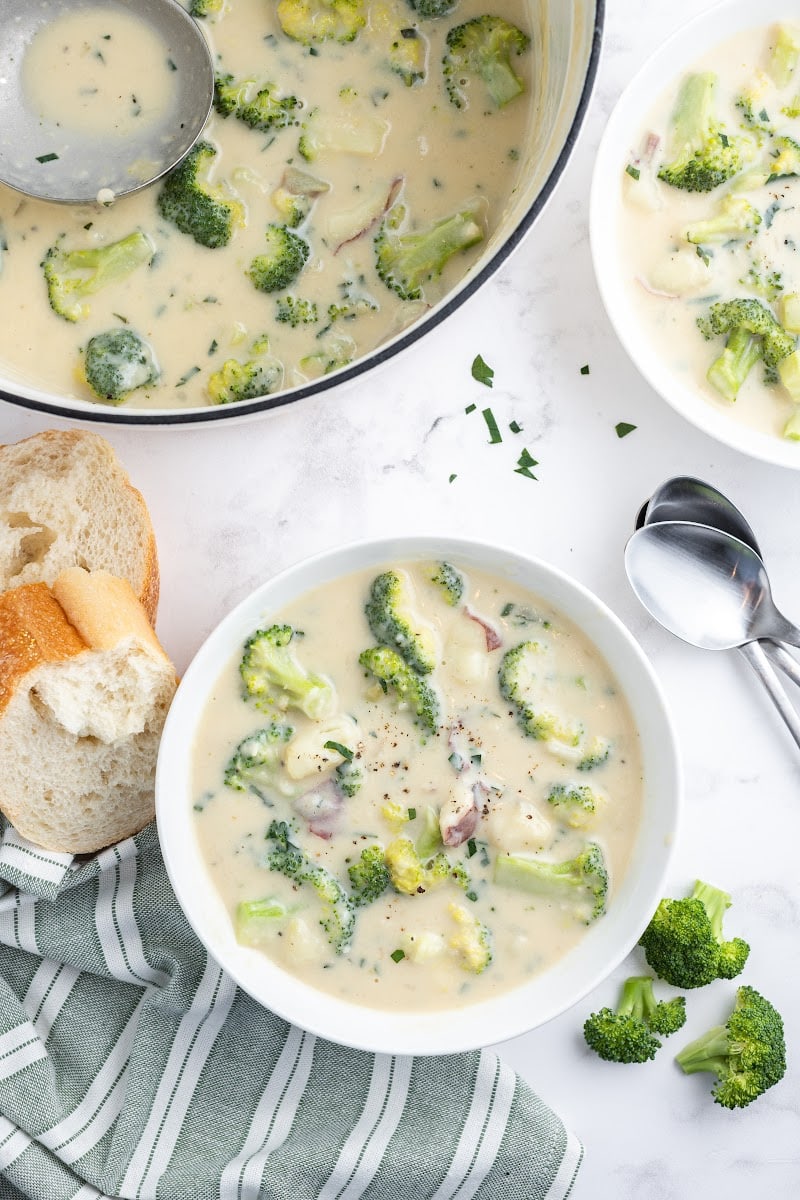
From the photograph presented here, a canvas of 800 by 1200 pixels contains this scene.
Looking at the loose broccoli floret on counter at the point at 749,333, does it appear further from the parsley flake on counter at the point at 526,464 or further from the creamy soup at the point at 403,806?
the creamy soup at the point at 403,806

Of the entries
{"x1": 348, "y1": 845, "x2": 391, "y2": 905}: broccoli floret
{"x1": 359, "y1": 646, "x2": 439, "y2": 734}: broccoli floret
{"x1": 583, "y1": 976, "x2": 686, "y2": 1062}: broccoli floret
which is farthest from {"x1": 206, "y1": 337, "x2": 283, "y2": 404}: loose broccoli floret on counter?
{"x1": 583, "y1": 976, "x2": 686, "y2": 1062}: broccoli floret

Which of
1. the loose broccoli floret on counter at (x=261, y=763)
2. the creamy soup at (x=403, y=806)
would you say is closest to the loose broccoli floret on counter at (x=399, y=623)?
the creamy soup at (x=403, y=806)

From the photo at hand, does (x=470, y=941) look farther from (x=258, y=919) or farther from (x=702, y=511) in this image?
(x=702, y=511)

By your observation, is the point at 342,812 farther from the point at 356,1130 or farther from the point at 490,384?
the point at 490,384

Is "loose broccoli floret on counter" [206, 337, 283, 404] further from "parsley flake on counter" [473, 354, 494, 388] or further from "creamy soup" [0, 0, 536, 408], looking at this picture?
"parsley flake on counter" [473, 354, 494, 388]

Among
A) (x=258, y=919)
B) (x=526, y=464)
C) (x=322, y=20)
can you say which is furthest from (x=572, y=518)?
(x=322, y=20)

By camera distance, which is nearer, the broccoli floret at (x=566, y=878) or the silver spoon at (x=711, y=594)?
the broccoli floret at (x=566, y=878)

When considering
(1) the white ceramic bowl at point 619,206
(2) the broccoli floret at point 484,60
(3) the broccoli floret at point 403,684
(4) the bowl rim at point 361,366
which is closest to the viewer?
(4) the bowl rim at point 361,366
